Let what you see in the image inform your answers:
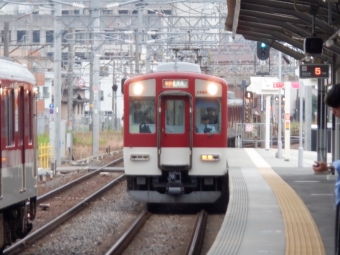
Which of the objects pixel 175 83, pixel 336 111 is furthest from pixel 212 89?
pixel 336 111

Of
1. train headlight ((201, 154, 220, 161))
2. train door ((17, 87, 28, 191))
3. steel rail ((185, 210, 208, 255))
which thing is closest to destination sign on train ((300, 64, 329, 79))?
train headlight ((201, 154, 220, 161))

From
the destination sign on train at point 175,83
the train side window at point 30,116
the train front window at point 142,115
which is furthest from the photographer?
the train front window at point 142,115

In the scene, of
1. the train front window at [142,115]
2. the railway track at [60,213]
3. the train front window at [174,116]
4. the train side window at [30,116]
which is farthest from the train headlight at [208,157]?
the train side window at [30,116]

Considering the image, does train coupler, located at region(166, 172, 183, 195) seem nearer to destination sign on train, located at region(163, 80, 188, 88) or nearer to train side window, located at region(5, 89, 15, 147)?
destination sign on train, located at region(163, 80, 188, 88)

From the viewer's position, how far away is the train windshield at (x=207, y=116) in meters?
14.9

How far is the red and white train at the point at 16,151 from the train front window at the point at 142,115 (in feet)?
13.3

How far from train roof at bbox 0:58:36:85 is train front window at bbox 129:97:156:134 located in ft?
14.5

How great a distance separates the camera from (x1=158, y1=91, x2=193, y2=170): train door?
14.8 m

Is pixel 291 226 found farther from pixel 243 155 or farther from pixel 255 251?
pixel 243 155

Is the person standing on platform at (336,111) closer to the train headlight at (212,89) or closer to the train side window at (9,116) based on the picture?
the train side window at (9,116)

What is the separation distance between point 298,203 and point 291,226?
9.40 ft

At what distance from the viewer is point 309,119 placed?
30.4 meters

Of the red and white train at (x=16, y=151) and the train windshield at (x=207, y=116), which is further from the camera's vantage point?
the train windshield at (x=207, y=116)

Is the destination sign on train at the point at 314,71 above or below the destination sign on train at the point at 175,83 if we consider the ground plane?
above
